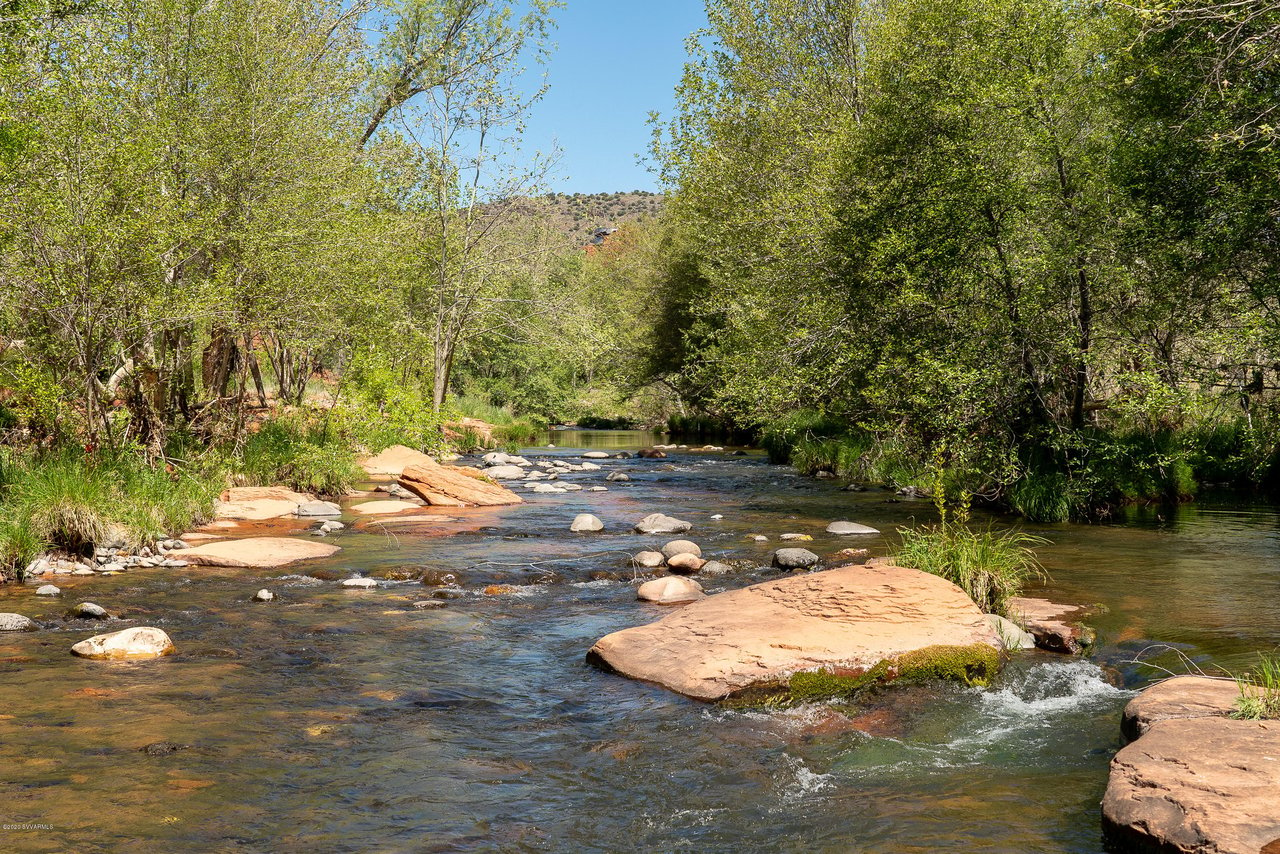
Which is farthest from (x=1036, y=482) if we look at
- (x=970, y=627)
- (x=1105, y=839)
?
→ (x=1105, y=839)

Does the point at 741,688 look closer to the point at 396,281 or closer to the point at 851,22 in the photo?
the point at 396,281

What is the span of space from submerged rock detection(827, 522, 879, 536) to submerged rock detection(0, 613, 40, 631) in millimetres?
10367

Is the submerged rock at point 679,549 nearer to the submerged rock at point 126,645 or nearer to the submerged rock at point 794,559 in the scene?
the submerged rock at point 794,559

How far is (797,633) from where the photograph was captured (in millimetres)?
7480

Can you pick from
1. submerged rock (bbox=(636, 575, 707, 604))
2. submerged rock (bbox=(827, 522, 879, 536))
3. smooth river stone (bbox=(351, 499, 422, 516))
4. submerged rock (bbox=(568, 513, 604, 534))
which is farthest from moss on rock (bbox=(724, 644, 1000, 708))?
smooth river stone (bbox=(351, 499, 422, 516))

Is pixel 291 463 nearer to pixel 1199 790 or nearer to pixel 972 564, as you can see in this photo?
pixel 972 564

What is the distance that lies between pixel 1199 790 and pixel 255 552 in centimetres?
1071

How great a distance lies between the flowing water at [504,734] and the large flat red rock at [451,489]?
24.4ft

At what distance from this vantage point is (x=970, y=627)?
7.66m

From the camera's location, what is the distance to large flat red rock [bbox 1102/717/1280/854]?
4168 mm

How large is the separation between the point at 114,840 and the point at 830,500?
15.6 meters

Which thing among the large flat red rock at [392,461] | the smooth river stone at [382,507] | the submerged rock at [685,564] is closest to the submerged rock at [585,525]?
the submerged rock at [685,564]

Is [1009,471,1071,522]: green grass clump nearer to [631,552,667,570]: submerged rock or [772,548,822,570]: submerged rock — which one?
[772,548,822,570]: submerged rock

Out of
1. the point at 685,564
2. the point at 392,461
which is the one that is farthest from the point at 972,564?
the point at 392,461
